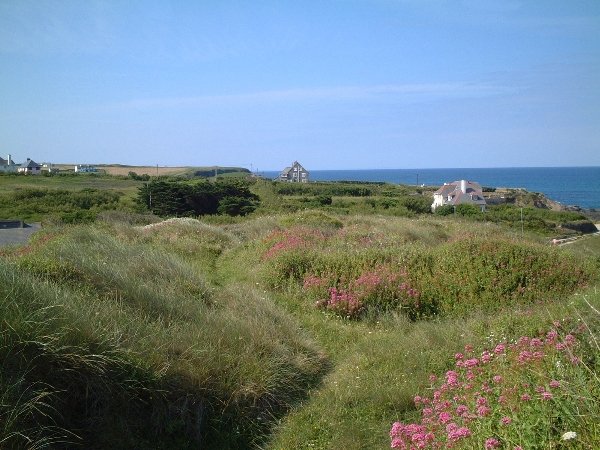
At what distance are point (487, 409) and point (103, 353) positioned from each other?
138 inches

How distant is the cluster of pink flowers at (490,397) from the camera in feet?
12.1

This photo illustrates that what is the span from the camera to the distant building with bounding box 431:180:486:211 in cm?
5247

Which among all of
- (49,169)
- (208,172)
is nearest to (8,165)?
(49,169)

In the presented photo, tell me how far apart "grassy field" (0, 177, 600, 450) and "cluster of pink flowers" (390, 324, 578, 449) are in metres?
0.02

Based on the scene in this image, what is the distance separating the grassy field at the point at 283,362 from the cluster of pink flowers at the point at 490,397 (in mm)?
18

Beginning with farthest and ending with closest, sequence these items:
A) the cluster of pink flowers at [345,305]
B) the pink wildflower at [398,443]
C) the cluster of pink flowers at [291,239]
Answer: the cluster of pink flowers at [291,239], the cluster of pink flowers at [345,305], the pink wildflower at [398,443]

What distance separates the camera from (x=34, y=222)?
121 ft

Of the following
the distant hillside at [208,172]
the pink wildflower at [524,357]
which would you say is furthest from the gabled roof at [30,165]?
the pink wildflower at [524,357]

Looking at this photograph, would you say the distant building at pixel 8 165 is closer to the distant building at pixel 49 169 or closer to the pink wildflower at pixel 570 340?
the distant building at pixel 49 169

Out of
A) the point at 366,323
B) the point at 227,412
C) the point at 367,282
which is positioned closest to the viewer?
the point at 227,412

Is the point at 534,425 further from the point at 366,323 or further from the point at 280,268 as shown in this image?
the point at 280,268

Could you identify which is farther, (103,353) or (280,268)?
(280,268)

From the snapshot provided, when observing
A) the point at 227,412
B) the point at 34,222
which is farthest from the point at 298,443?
the point at 34,222

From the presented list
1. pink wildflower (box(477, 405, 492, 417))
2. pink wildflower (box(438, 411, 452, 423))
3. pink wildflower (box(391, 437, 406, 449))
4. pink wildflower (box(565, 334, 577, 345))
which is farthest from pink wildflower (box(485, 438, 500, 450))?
pink wildflower (box(565, 334, 577, 345))
